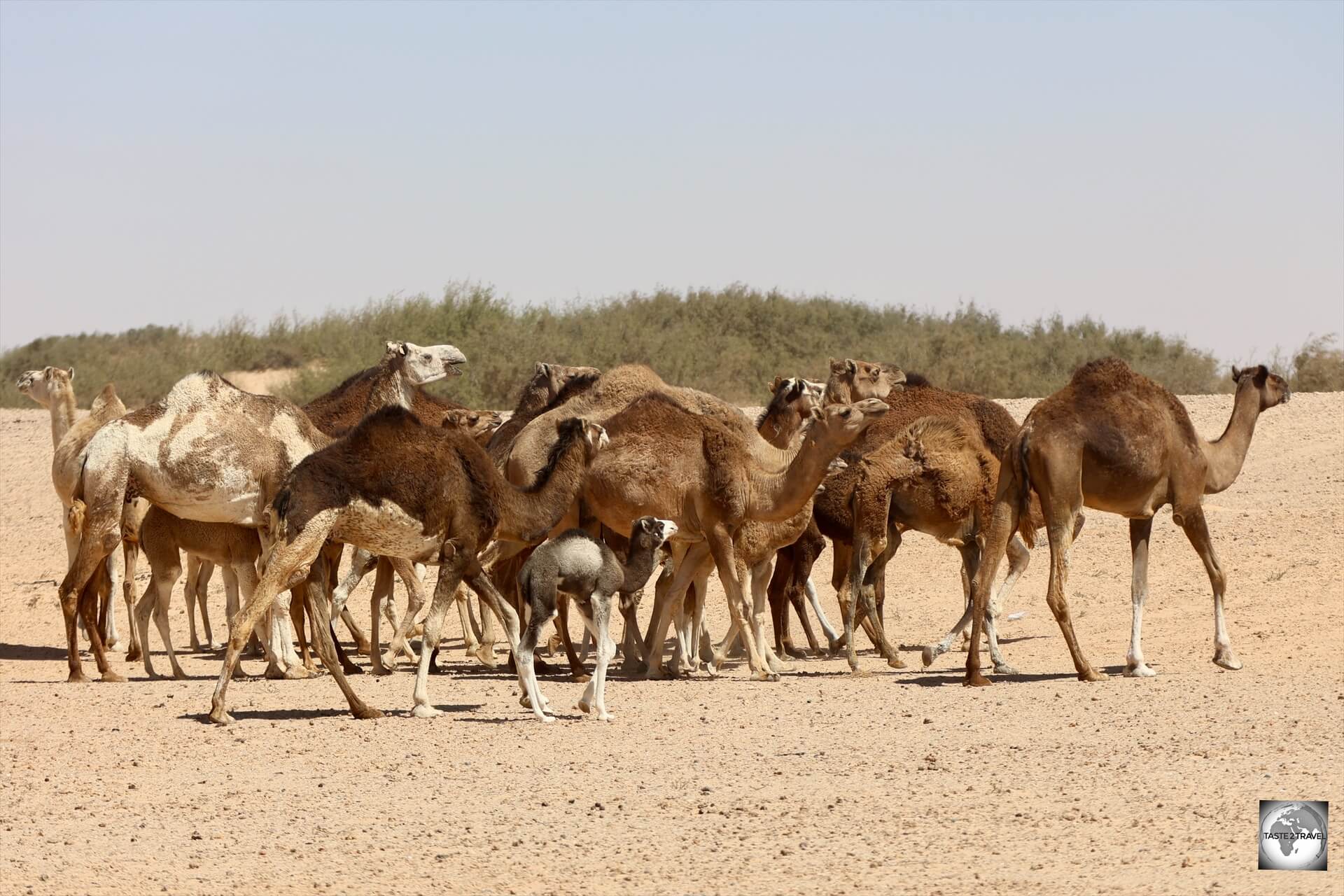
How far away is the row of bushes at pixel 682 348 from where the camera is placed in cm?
3572

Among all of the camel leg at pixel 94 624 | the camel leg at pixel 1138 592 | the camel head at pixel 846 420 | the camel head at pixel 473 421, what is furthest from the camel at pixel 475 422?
the camel leg at pixel 1138 592

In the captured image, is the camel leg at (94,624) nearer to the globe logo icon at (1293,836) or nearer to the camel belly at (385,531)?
the camel belly at (385,531)

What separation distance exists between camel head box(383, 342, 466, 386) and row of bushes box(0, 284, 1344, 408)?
17187 mm

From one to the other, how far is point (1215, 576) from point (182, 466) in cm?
825

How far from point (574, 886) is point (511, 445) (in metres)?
8.25

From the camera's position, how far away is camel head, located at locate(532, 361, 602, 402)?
54.0 ft

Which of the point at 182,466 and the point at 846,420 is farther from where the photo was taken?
the point at 182,466

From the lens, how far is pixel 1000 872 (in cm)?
730

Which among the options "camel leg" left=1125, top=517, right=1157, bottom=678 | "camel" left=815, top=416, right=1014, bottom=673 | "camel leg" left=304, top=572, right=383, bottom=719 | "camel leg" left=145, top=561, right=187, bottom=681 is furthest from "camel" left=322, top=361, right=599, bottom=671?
"camel leg" left=1125, top=517, right=1157, bottom=678

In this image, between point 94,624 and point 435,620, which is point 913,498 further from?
point 94,624

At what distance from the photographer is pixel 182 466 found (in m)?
14.1

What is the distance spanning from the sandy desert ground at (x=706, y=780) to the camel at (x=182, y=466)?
1.19 meters

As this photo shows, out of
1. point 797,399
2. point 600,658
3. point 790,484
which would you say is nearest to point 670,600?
point 790,484

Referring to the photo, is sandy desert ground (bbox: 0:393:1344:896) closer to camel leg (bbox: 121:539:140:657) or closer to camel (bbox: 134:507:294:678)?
camel leg (bbox: 121:539:140:657)
